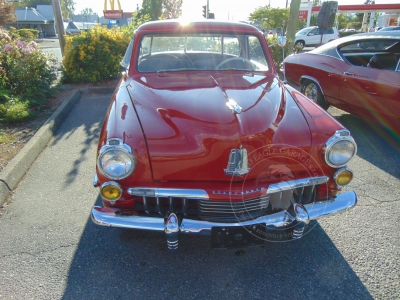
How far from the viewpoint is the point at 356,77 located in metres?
4.57

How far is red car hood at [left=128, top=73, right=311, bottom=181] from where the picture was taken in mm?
2012

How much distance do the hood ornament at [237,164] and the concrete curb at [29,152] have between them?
2.31 m

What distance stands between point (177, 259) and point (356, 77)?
391 centimetres

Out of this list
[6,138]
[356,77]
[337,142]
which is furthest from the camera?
[356,77]

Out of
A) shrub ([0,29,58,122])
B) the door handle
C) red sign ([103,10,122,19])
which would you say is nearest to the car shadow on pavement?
the door handle

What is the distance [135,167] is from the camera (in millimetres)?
1994

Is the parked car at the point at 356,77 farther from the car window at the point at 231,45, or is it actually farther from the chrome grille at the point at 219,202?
the chrome grille at the point at 219,202

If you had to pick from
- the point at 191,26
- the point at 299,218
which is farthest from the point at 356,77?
the point at 299,218

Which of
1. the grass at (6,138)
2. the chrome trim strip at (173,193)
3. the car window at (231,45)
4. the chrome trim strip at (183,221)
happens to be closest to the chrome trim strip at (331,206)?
the chrome trim strip at (183,221)

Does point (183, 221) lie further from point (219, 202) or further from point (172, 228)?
point (219, 202)

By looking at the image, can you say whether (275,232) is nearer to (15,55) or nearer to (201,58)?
(201,58)

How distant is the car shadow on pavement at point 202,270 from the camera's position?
2.02 meters

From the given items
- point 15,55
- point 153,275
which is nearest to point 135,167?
point 153,275

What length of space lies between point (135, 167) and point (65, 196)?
147cm
